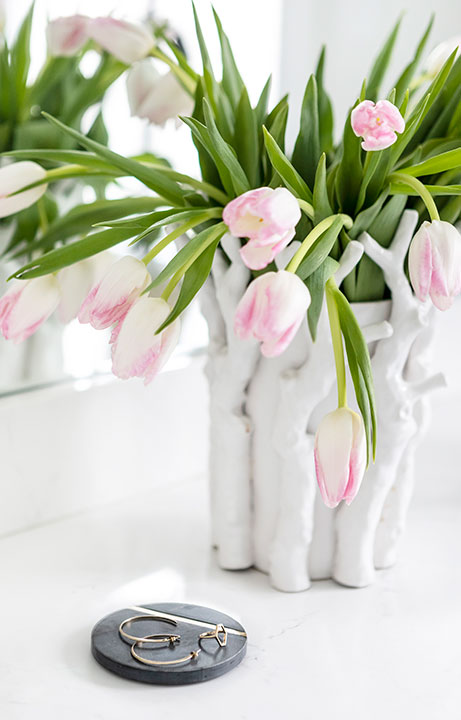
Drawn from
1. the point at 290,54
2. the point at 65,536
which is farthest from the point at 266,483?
the point at 290,54

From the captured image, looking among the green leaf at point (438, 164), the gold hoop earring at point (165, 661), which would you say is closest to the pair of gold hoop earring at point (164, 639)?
the gold hoop earring at point (165, 661)

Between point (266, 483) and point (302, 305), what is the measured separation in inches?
9.6

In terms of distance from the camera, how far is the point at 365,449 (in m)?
0.57

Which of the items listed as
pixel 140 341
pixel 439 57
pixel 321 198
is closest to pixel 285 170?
pixel 321 198

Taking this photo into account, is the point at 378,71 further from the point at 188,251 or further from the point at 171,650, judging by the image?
the point at 171,650

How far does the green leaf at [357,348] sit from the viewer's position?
0.57m

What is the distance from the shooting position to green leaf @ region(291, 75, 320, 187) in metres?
0.64

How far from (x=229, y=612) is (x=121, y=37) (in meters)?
0.44

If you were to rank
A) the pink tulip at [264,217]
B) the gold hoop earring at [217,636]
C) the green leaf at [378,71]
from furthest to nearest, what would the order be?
1. the green leaf at [378,71]
2. the gold hoop earring at [217,636]
3. the pink tulip at [264,217]

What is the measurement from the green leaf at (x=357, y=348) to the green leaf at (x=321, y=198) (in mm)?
55

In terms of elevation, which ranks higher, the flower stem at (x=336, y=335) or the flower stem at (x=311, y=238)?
the flower stem at (x=311, y=238)

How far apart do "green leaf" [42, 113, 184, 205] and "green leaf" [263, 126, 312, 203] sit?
9 centimetres

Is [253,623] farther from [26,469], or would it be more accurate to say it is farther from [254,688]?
[26,469]

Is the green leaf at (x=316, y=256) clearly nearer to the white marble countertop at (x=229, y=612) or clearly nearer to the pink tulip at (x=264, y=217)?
the pink tulip at (x=264, y=217)
